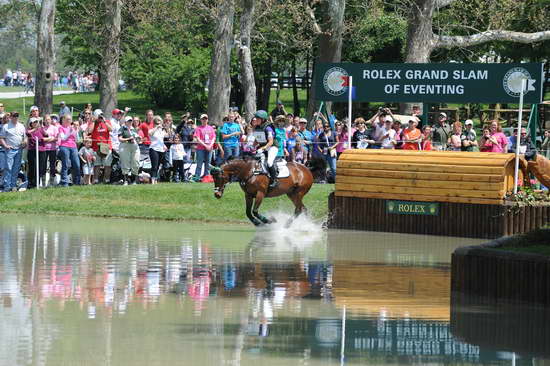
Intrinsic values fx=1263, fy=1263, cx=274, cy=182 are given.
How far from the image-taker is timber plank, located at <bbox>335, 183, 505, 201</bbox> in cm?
2391

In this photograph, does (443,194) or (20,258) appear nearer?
(20,258)

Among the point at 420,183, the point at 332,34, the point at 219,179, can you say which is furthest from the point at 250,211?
the point at 332,34

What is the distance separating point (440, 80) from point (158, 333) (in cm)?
1597

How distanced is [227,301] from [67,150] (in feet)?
52.0

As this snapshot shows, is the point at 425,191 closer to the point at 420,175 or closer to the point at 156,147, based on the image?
the point at 420,175

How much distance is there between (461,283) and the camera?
15344 millimetres

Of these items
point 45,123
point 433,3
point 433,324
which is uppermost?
point 433,3

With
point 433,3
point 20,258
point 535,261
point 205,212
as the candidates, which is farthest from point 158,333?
point 433,3

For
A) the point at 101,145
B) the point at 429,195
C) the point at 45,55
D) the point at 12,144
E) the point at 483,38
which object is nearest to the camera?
the point at 429,195

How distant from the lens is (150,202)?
1109 inches

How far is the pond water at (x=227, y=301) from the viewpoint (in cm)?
1173

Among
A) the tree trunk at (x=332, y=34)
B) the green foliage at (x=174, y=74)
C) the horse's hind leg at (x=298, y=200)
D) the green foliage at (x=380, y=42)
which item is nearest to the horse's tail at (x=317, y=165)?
the horse's hind leg at (x=298, y=200)

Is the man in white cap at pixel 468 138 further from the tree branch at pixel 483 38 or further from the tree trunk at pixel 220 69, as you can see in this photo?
the tree branch at pixel 483 38

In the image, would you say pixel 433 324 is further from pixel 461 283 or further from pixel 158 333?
pixel 158 333
